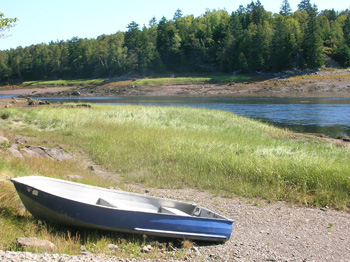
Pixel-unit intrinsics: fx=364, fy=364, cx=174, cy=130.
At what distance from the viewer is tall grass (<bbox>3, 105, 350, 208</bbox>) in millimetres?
11445

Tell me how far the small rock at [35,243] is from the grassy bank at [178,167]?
0.19 meters

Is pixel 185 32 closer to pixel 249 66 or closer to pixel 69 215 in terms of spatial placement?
pixel 249 66

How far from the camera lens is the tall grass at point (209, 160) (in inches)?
451

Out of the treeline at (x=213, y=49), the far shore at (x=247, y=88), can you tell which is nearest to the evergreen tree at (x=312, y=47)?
the treeline at (x=213, y=49)

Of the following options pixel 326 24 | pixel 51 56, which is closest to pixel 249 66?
pixel 326 24

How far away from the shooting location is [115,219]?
294 inches

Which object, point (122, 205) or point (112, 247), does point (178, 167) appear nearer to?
point (122, 205)

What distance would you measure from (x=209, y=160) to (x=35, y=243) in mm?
8070

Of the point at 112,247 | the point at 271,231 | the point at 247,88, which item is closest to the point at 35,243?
the point at 112,247

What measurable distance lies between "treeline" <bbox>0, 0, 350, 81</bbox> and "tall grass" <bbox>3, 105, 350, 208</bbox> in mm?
73394

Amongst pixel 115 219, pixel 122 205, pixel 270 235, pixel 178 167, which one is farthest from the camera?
pixel 178 167

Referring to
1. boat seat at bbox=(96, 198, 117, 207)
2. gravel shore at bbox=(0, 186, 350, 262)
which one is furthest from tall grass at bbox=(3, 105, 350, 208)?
boat seat at bbox=(96, 198, 117, 207)

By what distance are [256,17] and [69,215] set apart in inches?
4875

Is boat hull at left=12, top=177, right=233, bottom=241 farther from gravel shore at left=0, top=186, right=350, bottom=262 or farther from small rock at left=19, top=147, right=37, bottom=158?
small rock at left=19, top=147, right=37, bottom=158
